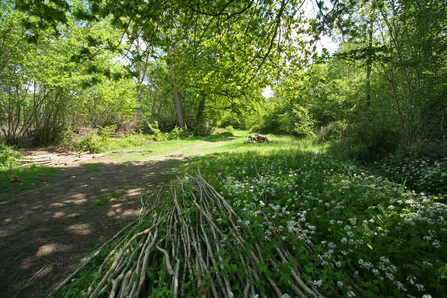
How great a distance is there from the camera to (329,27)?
496 cm

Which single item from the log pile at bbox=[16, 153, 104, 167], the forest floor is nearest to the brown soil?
the forest floor

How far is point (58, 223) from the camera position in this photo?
11.4ft

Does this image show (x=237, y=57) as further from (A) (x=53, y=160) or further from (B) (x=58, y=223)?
(A) (x=53, y=160)

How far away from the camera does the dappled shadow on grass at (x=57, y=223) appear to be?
2.32 metres

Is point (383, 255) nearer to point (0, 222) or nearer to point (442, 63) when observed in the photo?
point (0, 222)

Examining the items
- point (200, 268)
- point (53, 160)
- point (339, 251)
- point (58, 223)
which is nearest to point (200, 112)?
point (53, 160)

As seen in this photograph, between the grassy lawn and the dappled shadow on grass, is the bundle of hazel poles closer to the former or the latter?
the grassy lawn

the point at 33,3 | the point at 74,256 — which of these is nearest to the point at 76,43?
the point at 33,3

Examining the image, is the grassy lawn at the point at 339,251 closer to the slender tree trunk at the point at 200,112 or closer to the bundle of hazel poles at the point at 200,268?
the bundle of hazel poles at the point at 200,268

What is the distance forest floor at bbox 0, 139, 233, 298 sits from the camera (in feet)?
7.60

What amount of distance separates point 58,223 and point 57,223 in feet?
0.06

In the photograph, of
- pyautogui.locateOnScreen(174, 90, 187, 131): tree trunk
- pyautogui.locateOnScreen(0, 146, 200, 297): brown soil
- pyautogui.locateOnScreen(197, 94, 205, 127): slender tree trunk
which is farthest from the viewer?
pyautogui.locateOnScreen(197, 94, 205, 127): slender tree trunk

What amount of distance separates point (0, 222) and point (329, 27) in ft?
27.5

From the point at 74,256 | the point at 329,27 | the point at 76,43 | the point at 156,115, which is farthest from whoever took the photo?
the point at 156,115
